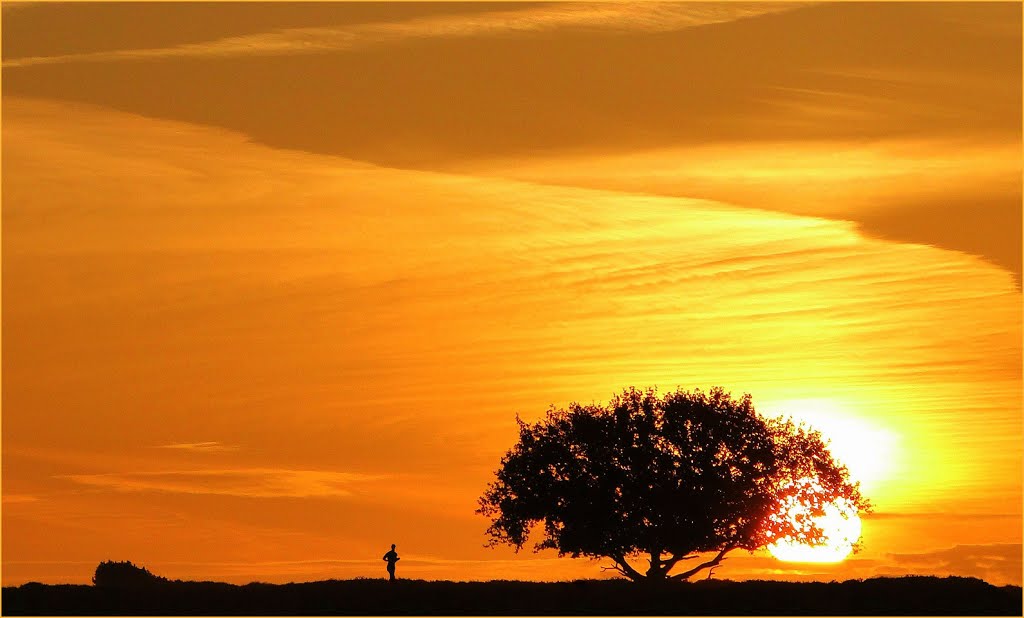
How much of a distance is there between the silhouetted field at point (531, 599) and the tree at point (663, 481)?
4.97m

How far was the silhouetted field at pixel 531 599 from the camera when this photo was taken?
3000 inches

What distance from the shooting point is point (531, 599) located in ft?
260

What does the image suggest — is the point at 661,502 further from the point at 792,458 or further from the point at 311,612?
the point at 311,612

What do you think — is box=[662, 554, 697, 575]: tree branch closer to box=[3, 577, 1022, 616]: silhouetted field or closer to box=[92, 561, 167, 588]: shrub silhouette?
box=[3, 577, 1022, 616]: silhouetted field

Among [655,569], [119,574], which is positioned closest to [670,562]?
[655,569]

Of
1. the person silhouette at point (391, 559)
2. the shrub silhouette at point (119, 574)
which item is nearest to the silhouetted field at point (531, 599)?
the person silhouette at point (391, 559)

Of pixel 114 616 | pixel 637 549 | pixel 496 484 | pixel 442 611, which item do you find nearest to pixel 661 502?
pixel 637 549

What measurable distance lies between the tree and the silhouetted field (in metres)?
4.97

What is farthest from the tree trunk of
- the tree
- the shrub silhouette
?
the shrub silhouette

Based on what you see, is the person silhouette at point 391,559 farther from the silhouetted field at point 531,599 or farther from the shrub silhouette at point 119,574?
the shrub silhouette at point 119,574

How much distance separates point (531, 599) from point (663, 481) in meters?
11.8

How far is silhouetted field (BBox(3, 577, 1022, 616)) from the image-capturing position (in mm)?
76188

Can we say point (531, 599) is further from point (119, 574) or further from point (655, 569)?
point (119, 574)

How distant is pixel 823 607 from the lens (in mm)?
76062
